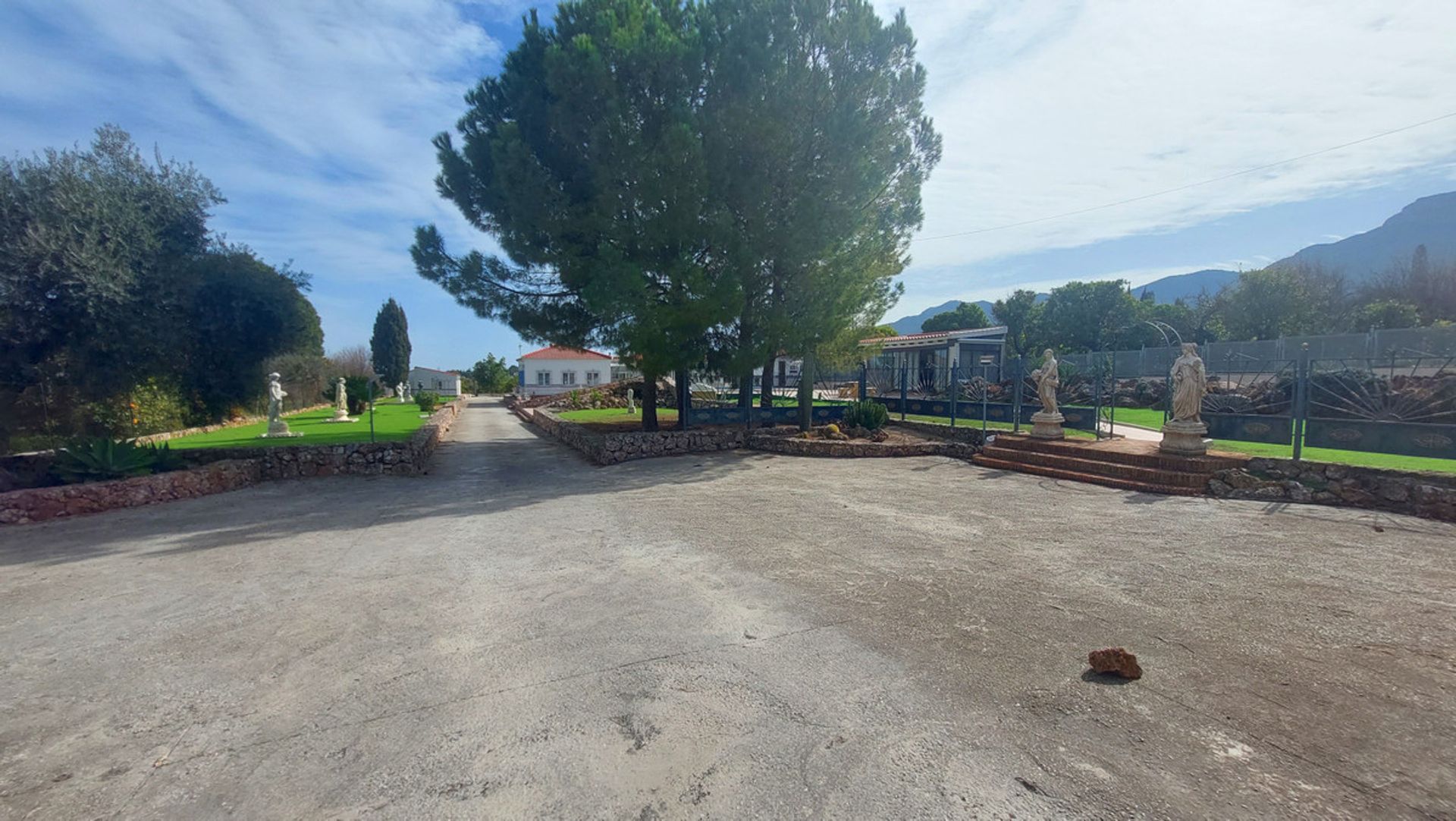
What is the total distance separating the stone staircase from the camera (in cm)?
955

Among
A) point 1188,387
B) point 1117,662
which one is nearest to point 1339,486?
point 1188,387

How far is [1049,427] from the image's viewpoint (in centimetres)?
1262

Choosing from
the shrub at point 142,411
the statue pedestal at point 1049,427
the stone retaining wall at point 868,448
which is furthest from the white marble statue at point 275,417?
the statue pedestal at point 1049,427

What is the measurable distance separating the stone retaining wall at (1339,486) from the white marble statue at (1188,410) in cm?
71

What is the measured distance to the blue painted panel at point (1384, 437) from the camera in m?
8.56

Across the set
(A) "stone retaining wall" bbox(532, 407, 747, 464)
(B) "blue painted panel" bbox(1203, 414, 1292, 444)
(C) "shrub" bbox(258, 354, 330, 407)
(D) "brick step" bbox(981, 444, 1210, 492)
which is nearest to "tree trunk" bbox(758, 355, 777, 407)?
(A) "stone retaining wall" bbox(532, 407, 747, 464)

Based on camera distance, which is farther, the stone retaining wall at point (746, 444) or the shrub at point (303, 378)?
the shrub at point (303, 378)

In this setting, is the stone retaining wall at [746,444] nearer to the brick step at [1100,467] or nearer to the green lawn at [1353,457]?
the brick step at [1100,467]

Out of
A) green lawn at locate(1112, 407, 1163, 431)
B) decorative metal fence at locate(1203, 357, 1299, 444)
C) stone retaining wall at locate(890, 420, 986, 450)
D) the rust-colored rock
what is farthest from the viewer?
green lawn at locate(1112, 407, 1163, 431)

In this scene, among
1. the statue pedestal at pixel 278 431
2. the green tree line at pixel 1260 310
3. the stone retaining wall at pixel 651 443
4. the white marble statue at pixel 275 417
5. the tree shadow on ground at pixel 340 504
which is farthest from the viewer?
the green tree line at pixel 1260 310

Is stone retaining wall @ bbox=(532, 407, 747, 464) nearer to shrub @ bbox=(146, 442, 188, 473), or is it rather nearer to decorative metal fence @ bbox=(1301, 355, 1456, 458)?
shrub @ bbox=(146, 442, 188, 473)

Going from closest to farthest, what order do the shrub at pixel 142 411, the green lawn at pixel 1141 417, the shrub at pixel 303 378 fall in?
the shrub at pixel 142 411
the green lawn at pixel 1141 417
the shrub at pixel 303 378

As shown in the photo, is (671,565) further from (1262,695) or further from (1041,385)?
(1041,385)

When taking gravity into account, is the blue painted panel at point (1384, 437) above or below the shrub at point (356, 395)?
below
